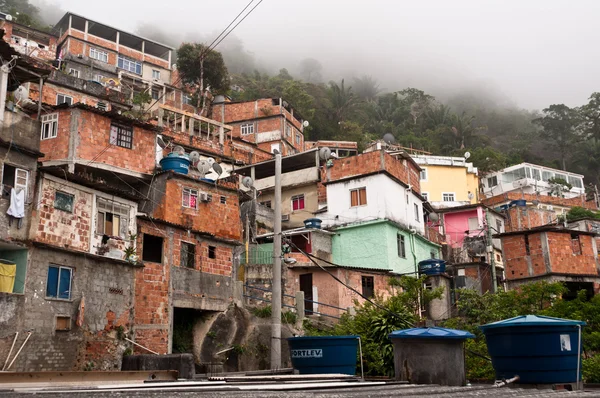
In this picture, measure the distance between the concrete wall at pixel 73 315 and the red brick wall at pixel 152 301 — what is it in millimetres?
797

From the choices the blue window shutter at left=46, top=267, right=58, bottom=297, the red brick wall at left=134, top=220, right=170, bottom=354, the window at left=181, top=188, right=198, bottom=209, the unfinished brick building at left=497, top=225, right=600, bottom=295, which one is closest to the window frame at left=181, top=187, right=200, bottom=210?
the window at left=181, top=188, right=198, bottom=209

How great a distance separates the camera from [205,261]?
80.7 feet

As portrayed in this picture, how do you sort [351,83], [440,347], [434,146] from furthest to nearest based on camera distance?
[351,83] → [434,146] → [440,347]

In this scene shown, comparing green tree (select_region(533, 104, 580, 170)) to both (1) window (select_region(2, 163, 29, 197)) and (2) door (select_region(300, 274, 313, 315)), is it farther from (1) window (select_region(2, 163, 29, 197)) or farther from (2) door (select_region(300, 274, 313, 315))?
(1) window (select_region(2, 163, 29, 197))

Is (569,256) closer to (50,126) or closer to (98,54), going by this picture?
(50,126)

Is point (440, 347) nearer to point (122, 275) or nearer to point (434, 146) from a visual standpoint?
point (122, 275)

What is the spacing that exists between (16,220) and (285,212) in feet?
78.0

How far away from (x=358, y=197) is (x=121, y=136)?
563 inches

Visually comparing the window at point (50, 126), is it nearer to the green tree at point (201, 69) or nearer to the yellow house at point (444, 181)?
the green tree at point (201, 69)

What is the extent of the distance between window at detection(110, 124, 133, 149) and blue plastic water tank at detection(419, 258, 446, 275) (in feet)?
57.9

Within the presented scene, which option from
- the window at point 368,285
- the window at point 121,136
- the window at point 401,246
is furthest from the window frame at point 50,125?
the window at point 401,246

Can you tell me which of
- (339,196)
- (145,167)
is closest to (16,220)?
(145,167)

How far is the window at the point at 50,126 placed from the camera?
2639 cm

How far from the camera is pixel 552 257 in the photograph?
35906 mm
